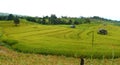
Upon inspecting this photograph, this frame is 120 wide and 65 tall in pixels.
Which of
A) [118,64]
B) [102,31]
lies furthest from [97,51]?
[102,31]

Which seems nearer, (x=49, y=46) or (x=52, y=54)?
(x=52, y=54)

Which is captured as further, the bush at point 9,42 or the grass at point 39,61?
the bush at point 9,42

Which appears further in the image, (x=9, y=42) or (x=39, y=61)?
(x=9, y=42)

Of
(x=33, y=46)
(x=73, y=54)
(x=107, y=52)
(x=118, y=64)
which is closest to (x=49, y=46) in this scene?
(x=33, y=46)

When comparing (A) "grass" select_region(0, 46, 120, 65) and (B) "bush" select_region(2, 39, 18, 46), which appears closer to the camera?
(A) "grass" select_region(0, 46, 120, 65)

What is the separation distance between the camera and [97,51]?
2218 inches

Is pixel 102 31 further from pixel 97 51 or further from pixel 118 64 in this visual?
A: pixel 118 64

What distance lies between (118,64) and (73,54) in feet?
44.5

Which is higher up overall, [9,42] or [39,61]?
[39,61]

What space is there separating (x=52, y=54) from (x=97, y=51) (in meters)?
9.34

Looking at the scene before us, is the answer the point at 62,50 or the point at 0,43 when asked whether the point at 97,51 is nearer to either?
the point at 62,50

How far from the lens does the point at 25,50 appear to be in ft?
189

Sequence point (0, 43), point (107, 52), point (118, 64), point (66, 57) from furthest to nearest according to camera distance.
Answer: point (0, 43) → point (107, 52) → point (66, 57) → point (118, 64)

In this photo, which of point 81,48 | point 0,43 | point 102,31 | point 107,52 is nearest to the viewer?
point 107,52
